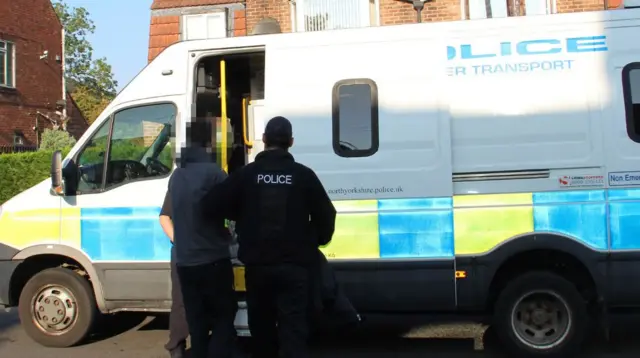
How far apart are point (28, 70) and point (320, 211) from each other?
22131 millimetres

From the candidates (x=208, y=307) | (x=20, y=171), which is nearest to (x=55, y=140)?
(x=20, y=171)

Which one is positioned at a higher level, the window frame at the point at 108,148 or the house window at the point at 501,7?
the house window at the point at 501,7

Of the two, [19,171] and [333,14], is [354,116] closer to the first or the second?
[333,14]

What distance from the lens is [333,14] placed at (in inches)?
457

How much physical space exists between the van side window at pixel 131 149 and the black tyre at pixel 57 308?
887 millimetres

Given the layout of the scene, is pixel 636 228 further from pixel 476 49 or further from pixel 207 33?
pixel 207 33

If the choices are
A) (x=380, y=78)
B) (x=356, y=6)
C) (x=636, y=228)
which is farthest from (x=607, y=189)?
(x=356, y=6)

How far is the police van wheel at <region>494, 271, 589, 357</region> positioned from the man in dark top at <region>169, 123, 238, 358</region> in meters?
2.30

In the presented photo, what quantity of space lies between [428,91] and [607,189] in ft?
5.36

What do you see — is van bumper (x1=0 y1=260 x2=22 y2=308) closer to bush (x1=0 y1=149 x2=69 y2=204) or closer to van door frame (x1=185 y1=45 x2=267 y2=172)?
van door frame (x1=185 y1=45 x2=267 y2=172)

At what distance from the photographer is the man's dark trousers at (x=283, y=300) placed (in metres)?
3.56

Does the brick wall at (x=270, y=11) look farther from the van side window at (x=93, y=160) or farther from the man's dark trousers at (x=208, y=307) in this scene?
Answer: the man's dark trousers at (x=208, y=307)

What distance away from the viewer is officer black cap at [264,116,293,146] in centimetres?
369

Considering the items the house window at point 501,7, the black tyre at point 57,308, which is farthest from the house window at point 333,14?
the black tyre at point 57,308
